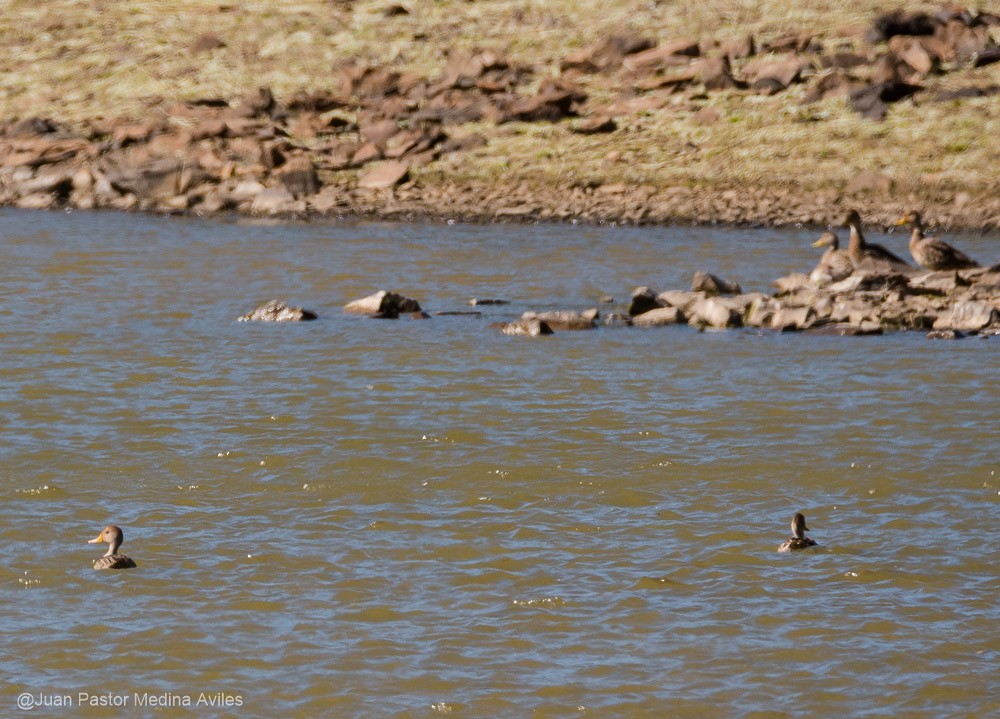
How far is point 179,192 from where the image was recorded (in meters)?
37.7

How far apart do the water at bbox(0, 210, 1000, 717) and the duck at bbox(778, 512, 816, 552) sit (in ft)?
0.41

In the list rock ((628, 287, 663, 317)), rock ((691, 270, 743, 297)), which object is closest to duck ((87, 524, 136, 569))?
rock ((628, 287, 663, 317))

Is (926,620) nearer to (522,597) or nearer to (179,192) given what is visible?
(522,597)

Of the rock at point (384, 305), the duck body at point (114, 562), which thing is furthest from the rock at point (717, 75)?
the duck body at point (114, 562)

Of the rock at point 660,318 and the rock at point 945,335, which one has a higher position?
the rock at point 945,335

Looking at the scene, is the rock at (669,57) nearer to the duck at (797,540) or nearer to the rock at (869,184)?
the rock at (869,184)

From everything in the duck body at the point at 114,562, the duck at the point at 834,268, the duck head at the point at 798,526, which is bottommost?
the duck body at the point at 114,562

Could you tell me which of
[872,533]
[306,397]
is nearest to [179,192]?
[306,397]

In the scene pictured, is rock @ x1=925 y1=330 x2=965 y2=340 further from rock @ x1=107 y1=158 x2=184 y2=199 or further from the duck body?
rock @ x1=107 y1=158 x2=184 y2=199

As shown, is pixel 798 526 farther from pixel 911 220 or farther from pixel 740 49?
pixel 740 49

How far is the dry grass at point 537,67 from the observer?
1435 inches

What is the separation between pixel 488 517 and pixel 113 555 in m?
3.38

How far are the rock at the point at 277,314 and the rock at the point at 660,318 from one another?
5.11 metres

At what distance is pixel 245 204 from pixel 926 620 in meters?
27.5
